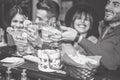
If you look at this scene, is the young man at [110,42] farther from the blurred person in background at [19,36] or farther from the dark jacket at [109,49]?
the blurred person in background at [19,36]

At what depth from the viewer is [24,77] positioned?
1533 mm

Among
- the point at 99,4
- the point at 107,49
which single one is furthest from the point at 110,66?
the point at 99,4

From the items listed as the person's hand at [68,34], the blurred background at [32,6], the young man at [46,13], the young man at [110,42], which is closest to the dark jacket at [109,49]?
the young man at [110,42]

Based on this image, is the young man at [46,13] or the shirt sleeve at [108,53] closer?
the shirt sleeve at [108,53]

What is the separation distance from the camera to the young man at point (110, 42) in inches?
59.7

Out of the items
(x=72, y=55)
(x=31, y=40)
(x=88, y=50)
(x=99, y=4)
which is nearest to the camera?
(x=72, y=55)

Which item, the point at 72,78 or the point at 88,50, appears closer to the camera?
the point at 72,78

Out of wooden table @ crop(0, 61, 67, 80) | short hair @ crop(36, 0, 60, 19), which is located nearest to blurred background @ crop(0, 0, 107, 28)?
short hair @ crop(36, 0, 60, 19)

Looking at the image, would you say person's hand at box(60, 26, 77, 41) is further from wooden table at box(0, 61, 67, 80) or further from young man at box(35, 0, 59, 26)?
wooden table at box(0, 61, 67, 80)

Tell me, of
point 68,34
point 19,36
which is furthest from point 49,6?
point 19,36

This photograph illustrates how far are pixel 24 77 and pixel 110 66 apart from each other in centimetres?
69

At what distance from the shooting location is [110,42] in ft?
5.11

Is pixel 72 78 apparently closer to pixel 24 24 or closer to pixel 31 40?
pixel 31 40

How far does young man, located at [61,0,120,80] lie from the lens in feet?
4.97
